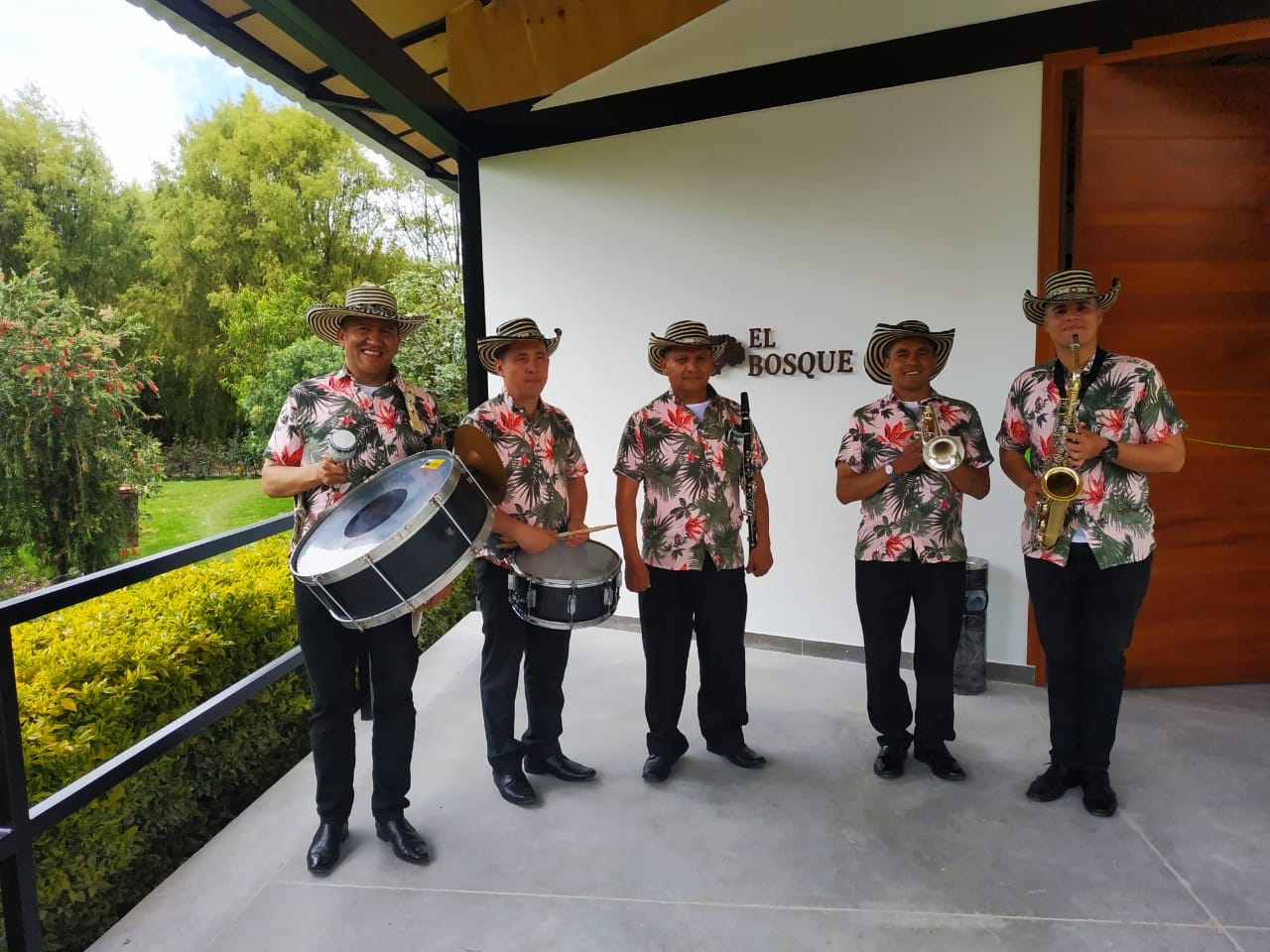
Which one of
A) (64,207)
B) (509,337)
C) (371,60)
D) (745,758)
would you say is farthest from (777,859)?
(64,207)

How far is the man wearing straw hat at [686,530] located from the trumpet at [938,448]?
1.93ft

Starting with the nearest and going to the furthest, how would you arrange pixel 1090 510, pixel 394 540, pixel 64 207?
1. pixel 394 540
2. pixel 1090 510
3. pixel 64 207

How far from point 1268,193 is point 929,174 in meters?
1.46

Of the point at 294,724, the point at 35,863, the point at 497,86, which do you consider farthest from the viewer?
the point at 497,86

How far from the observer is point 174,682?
275 cm

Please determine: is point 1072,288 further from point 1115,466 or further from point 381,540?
point 381,540

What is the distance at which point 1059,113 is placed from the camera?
11.8ft

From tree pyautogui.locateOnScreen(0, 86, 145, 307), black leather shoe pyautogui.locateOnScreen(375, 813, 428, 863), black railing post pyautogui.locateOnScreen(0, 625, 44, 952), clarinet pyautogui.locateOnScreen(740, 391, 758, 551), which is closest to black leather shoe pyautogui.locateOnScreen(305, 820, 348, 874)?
black leather shoe pyautogui.locateOnScreen(375, 813, 428, 863)

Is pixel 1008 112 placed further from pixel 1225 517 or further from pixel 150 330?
pixel 150 330

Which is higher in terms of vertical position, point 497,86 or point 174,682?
point 497,86

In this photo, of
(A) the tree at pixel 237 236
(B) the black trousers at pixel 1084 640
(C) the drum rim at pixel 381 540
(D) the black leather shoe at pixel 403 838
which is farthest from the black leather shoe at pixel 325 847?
(A) the tree at pixel 237 236

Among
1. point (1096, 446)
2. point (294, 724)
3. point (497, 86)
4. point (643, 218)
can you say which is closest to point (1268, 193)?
point (1096, 446)

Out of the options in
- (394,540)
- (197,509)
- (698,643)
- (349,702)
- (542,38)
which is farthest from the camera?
(197,509)

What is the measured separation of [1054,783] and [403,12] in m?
4.78
